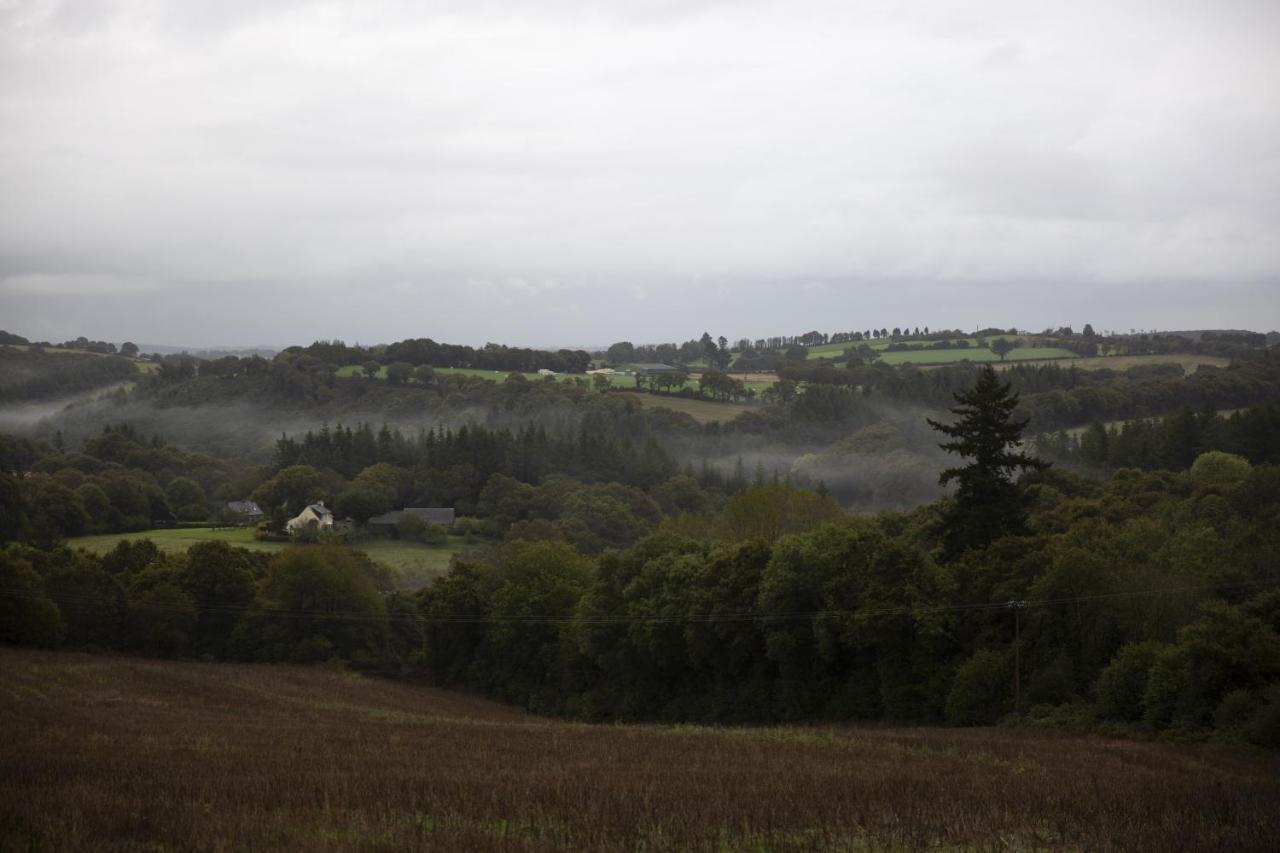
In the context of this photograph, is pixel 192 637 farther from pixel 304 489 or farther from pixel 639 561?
pixel 304 489

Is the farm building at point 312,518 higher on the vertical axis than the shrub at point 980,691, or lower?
lower

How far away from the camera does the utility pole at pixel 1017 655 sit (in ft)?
122

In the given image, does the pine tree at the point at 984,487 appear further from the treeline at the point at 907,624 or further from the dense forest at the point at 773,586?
the treeline at the point at 907,624

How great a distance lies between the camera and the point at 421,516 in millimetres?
113250

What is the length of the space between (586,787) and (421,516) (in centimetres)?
9654

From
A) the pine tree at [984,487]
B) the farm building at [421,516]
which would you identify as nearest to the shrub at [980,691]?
the pine tree at [984,487]

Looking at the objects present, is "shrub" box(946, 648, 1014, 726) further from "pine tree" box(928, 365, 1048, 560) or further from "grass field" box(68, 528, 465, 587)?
"grass field" box(68, 528, 465, 587)

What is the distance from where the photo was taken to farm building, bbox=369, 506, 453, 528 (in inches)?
4441

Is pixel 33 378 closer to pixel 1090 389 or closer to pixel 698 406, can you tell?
pixel 698 406

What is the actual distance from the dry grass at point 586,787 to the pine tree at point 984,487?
17503mm

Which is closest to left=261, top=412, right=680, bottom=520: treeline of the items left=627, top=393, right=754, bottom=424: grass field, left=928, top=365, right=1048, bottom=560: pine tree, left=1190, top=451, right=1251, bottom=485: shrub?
left=627, top=393, right=754, bottom=424: grass field

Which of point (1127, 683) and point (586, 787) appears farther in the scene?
point (1127, 683)

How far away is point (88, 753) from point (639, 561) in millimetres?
37010

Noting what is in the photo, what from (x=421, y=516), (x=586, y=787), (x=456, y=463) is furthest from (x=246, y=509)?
(x=586, y=787)
